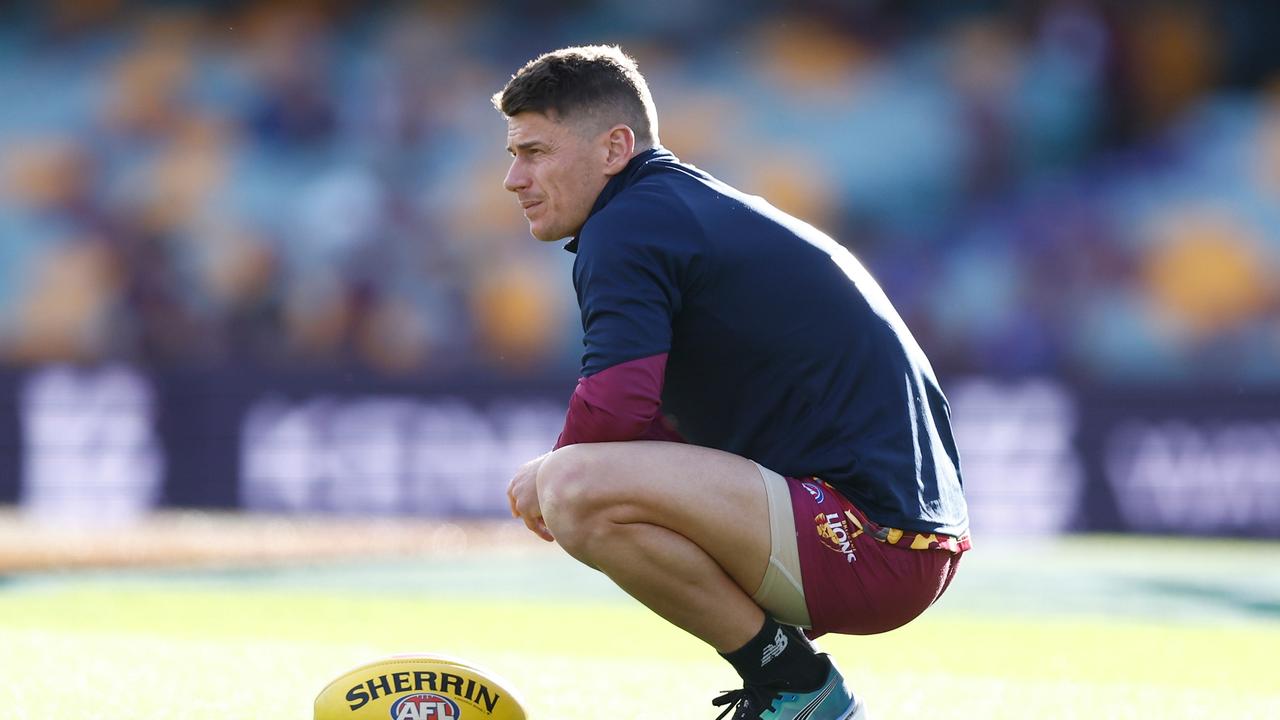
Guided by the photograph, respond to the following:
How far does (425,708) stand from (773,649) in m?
0.67

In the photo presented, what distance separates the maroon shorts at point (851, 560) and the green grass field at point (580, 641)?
0.63 meters

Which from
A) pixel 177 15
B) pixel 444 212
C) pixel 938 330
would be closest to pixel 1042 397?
pixel 938 330

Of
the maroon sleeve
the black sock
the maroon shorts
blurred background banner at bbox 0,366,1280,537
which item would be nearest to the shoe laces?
the black sock

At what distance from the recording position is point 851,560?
3.04 m

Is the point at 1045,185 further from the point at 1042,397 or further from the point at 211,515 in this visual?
the point at 211,515

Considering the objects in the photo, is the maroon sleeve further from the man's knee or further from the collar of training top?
the collar of training top

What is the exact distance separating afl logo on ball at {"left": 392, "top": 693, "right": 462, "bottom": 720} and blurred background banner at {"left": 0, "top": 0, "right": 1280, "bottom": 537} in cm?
759

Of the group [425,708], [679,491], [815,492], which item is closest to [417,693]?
[425,708]

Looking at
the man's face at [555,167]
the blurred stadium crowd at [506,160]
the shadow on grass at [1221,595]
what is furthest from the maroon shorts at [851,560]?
the blurred stadium crowd at [506,160]

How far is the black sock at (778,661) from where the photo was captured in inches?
120

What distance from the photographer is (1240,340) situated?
40.3 feet

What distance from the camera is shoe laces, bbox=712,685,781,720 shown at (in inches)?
121

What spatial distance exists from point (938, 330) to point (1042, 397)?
2190mm

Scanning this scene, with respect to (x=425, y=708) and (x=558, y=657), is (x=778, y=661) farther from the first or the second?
(x=558, y=657)
